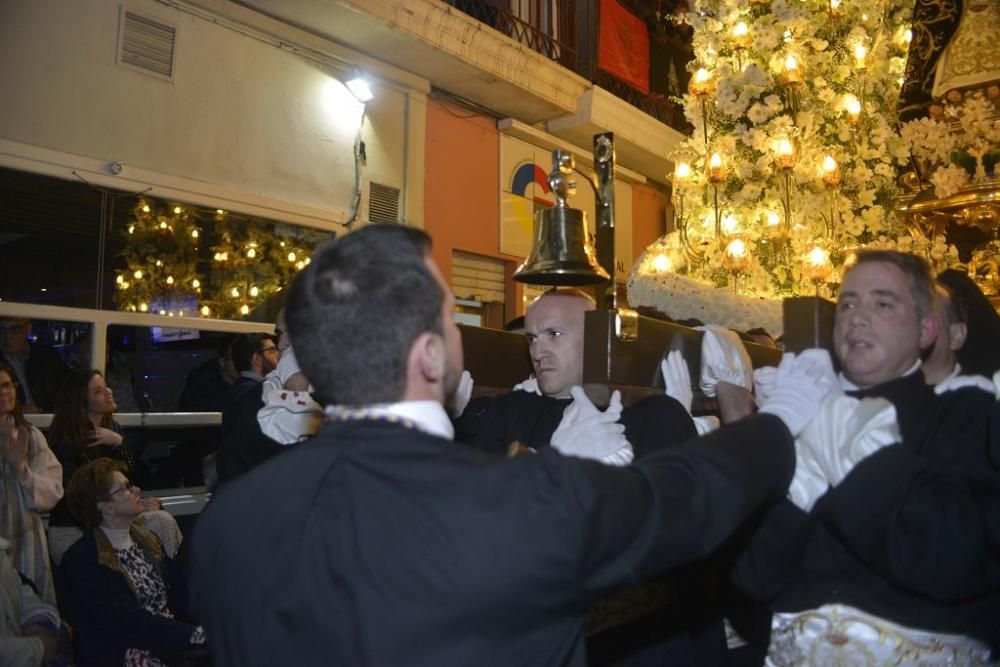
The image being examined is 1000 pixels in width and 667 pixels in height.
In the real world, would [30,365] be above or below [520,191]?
below

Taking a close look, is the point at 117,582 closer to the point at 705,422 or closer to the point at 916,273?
the point at 705,422

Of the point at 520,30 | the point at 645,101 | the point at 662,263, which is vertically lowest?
the point at 662,263

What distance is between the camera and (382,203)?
27.1 feet

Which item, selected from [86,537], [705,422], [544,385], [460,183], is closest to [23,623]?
[86,537]

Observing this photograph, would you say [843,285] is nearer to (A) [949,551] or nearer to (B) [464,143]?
(A) [949,551]

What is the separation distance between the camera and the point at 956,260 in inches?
212

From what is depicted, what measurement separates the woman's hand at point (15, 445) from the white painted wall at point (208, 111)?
193 cm

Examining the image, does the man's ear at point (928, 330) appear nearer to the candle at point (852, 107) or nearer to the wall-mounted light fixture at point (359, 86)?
the candle at point (852, 107)

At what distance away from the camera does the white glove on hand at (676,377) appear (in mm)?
2553

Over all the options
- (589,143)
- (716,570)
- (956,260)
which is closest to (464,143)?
(589,143)

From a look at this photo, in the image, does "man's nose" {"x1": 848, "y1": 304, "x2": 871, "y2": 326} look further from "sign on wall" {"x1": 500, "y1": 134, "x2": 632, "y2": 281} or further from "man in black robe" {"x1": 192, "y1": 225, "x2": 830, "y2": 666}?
"sign on wall" {"x1": 500, "y1": 134, "x2": 632, "y2": 281}

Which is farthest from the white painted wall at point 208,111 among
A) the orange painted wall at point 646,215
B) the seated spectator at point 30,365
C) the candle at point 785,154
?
the orange painted wall at point 646,215

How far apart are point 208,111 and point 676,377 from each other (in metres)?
5.46

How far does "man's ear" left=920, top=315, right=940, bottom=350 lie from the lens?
214 cm
